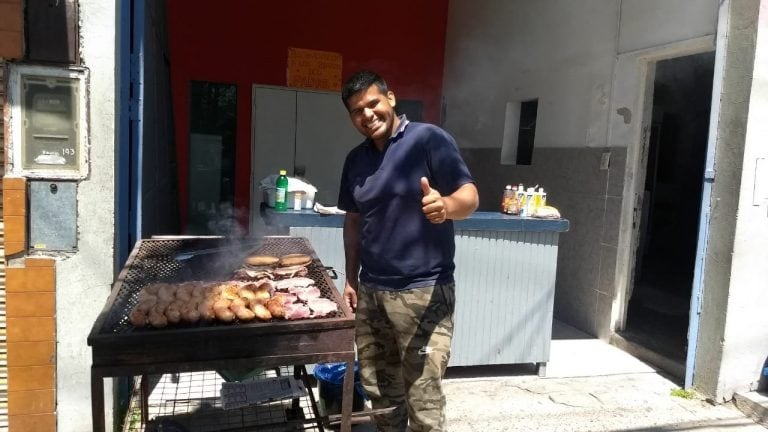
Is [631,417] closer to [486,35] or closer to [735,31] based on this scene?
[735,31]

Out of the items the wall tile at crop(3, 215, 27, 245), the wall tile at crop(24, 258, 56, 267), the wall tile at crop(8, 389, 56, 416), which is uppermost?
the wall tile at crop(3, 215, 27, 245)

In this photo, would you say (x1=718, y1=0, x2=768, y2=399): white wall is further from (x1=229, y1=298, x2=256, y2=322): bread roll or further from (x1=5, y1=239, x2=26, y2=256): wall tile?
(x1=5, y1=239, x2=26, y2=256): wall tile

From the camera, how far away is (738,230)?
423cm

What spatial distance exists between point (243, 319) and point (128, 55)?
2328mm

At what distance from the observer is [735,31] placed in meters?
4.27

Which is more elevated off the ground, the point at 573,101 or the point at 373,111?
the point at 573,101

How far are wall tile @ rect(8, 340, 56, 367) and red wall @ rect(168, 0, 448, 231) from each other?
465cm

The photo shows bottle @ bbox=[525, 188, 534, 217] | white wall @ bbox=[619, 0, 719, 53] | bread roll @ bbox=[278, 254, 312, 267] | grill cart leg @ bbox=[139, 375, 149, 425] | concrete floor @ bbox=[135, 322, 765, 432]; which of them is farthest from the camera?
bottle @ bbox=[525, 188, 534, 217]

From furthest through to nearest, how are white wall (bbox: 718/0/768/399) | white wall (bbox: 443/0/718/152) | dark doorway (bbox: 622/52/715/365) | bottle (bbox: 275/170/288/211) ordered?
dark doorway (bbox: 622/52/715/365)
white wall (bbox: 443/0/718/152)
bottle (bbox: 275/170/288/211)
white wall (bbox: 718/0/768/399)

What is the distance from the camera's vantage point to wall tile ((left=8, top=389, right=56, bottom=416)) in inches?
130

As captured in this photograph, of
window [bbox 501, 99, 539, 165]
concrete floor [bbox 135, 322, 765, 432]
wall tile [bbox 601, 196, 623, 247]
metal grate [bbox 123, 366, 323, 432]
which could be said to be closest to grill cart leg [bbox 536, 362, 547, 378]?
concrete floor [bbox 135, 322, 765, 432]

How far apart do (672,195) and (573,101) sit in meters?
4.45

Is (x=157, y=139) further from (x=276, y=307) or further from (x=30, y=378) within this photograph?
(x=276, y=307)

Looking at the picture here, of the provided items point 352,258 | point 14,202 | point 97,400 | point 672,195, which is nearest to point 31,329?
point 14,202
